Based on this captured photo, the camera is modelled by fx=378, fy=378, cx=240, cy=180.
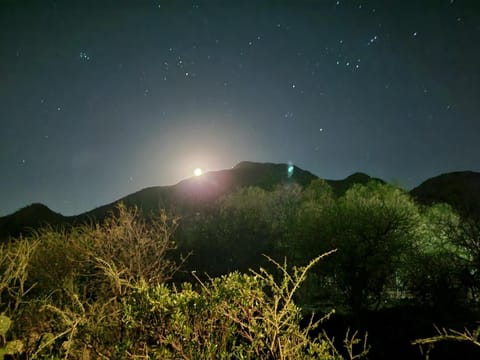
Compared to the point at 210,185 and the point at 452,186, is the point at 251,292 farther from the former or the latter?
the point at 210,185

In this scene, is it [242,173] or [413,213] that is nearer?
[413,213]

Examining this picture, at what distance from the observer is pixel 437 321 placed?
21.9 m

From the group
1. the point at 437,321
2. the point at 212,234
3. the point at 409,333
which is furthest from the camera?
the point at 212,234

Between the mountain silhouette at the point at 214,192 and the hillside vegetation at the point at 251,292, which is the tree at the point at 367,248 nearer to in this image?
the hillside vegetation at the point at 251,292

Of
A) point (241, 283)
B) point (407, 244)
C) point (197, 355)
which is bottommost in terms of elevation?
point (407, 244)

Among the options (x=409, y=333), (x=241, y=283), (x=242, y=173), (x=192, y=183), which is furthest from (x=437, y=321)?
(x=242, y=173)

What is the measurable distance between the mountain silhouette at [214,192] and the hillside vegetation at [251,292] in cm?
599

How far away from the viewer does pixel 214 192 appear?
6206 inches

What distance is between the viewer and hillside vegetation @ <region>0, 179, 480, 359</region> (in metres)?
4.57

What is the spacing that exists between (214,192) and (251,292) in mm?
153489

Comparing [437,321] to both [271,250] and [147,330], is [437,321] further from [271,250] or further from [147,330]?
[271,250]

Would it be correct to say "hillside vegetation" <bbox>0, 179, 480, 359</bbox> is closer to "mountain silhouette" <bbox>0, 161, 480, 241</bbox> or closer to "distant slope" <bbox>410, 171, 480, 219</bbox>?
"mountain silhouette" <bbox>0, 161, 480, 241</bbox>

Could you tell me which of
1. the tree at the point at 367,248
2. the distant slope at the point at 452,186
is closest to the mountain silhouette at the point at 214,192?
the distant slope at the point at 452,186

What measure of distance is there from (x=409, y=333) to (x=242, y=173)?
17234cm
